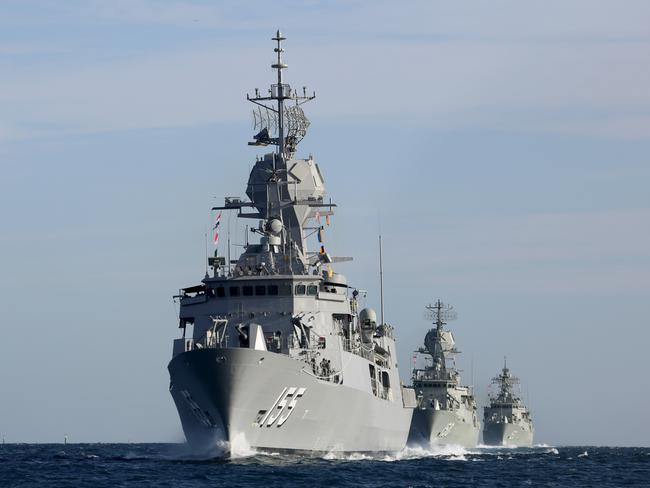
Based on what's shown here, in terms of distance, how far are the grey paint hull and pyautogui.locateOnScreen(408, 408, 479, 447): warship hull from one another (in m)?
42.2

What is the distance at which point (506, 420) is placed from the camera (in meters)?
130

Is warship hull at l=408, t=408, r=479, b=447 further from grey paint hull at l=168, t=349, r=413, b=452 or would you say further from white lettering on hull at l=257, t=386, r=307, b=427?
white lettering on hull at l=257, t=386, r=307, b=427

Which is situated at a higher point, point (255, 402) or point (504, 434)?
point (504, 434)

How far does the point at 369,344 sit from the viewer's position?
212 ft

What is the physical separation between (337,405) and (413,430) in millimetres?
44263

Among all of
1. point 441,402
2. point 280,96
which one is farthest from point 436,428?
point 280,96

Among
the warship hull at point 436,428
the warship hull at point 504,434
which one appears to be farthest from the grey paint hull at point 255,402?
the warship hull at point 504,434

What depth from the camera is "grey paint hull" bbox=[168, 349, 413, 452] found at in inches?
1875

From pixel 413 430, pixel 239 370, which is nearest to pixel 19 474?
pixel 239 370

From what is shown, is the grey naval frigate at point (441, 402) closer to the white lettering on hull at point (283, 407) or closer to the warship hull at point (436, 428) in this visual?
the warship hull at point (436, 428)

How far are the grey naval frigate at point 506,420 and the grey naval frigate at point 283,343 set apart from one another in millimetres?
60641

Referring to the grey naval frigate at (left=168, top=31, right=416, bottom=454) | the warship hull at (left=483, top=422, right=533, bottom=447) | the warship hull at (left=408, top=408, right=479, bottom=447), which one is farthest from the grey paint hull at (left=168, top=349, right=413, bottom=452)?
the warship hull at (left=483, top=422, right=533, bottom=447)

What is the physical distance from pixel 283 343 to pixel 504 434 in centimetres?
7809

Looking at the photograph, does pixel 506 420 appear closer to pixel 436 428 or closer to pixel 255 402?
pixel 436 428
